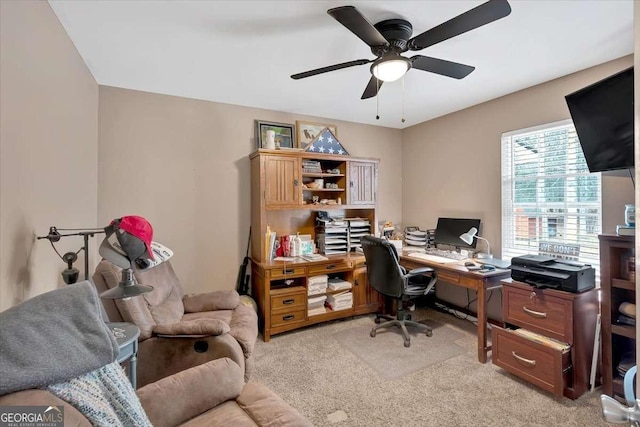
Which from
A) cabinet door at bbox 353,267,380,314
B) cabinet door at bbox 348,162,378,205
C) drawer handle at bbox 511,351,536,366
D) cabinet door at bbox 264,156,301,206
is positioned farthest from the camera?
cabinet door at bbox 348,162,378,205

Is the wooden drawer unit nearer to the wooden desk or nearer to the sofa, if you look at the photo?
the wooden desk

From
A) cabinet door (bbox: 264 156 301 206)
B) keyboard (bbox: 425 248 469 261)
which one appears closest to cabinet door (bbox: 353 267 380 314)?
keyboard (bbox: 425 248 469 261)

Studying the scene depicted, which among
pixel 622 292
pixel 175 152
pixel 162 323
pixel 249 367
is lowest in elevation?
pixel 249 367

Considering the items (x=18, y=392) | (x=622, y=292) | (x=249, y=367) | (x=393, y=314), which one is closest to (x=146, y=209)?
(x=249, y=367)

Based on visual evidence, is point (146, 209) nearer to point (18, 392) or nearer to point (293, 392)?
point (293, 392)

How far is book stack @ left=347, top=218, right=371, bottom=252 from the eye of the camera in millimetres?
3594

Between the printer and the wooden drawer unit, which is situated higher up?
the printer

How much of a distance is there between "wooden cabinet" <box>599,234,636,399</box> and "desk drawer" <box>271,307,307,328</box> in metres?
2.38

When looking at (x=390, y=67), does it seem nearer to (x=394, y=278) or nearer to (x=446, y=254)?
(x=394, y=278)

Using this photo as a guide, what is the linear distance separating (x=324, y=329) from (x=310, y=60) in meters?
2.60

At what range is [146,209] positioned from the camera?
291 centimetres

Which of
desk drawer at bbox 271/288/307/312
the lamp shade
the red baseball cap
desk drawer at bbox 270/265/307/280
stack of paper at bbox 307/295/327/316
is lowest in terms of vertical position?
stack of paper at bbox 307/295/327/316

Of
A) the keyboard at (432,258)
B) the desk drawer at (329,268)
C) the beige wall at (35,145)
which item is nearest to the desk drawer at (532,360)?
the keyboard at (432,258)

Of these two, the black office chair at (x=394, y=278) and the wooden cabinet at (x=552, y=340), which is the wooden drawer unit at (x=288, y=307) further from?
the wooden cabinet at (x=552, y=340)
